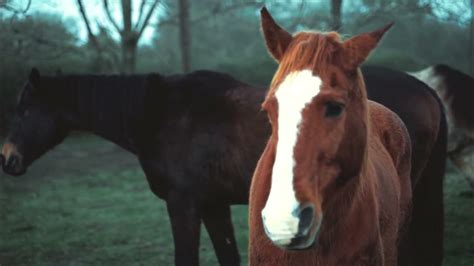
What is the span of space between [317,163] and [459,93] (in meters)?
4.81

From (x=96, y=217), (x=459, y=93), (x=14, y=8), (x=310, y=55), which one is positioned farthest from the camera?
(x=96, y=217)

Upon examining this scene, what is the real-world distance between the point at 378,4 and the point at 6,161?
515 centimetres

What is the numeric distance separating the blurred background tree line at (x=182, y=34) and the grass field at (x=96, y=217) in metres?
1.45

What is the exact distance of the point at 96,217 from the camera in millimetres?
7527

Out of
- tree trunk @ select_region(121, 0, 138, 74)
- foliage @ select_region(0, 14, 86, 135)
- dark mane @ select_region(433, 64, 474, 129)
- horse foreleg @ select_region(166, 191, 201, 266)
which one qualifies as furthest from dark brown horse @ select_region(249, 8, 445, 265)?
tree trunk @ select_region(121, 0, 138, 74)

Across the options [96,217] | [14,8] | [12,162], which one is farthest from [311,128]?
[96,217]

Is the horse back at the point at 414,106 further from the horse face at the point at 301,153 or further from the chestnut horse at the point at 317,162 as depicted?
the horse face at the point at 301,153

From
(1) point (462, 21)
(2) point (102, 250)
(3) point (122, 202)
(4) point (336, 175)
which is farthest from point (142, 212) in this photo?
(4) point (336, 175)

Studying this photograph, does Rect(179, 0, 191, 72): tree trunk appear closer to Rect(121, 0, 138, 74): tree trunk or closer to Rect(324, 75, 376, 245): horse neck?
Rect(121, 0, 138, 74): tree trunk

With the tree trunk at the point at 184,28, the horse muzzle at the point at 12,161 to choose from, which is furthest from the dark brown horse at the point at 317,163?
the tree trunk at the point at 184,28

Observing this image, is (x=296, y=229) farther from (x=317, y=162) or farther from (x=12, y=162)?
(x=12, y=162)

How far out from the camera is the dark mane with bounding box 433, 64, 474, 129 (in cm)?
633

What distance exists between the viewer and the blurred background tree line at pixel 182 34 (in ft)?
24.0

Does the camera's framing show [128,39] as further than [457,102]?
Yes
